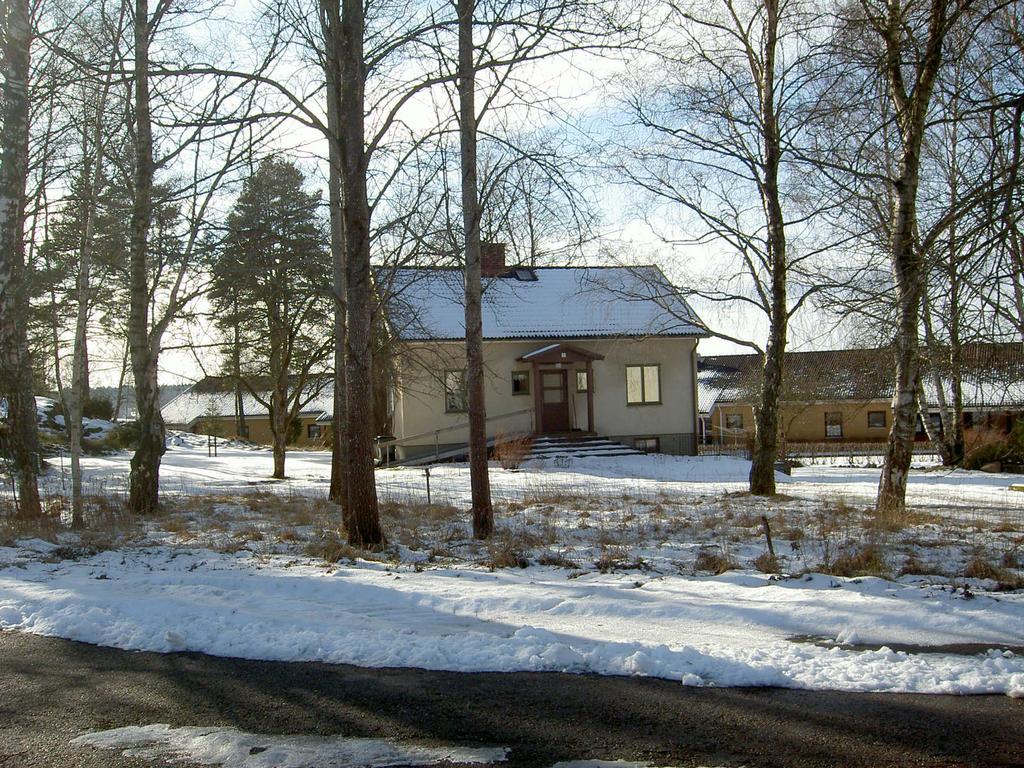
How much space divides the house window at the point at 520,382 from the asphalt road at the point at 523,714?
24.8 meters

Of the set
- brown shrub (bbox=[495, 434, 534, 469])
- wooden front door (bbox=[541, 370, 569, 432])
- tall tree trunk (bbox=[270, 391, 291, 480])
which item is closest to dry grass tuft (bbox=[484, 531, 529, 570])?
brown shrub (bbox=[495, 434, 534, 469])

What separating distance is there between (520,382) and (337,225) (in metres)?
17.3

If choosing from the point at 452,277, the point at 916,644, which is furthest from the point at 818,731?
the point at 452,277

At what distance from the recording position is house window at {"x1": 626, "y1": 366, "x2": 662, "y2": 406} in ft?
103

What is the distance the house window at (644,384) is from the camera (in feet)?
103

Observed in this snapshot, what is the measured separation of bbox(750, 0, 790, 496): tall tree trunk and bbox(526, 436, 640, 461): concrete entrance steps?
11424 millimetres

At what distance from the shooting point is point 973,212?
22.7 ft

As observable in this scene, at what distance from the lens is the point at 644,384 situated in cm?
3142

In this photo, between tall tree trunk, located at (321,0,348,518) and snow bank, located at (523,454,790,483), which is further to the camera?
snow bank, located at (523,454,790,483)

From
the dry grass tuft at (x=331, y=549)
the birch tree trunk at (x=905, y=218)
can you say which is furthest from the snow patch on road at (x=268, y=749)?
the birch tree trunk at (x=905, y=218)

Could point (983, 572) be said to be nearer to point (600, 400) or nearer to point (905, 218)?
point (905, 218)

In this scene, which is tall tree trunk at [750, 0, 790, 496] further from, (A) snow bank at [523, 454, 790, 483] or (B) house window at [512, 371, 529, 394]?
(B) house window at [512, 371, 529, 394]

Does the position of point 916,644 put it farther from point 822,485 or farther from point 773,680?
point 822,485

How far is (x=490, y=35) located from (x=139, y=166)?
6.46 meters
